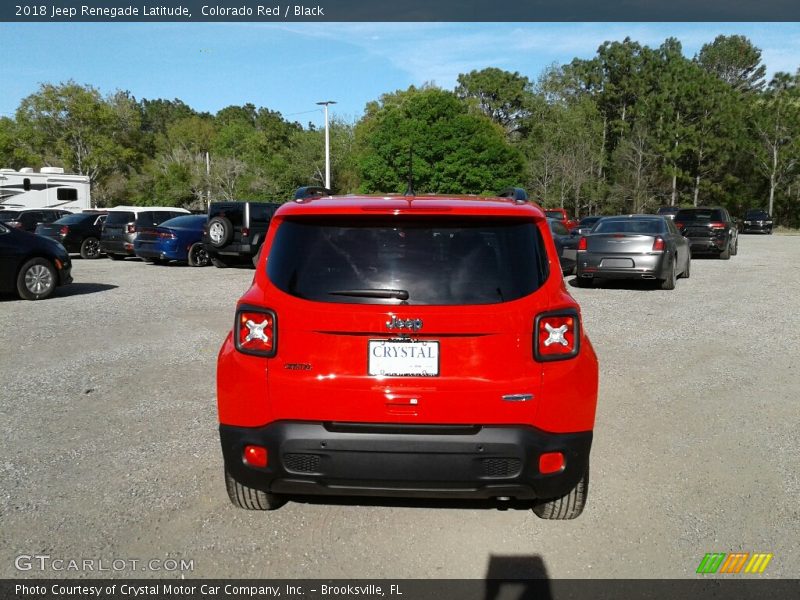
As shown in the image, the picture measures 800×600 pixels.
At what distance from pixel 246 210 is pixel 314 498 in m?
16.9

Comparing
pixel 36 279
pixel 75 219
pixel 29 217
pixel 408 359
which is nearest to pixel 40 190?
pixel 29 217

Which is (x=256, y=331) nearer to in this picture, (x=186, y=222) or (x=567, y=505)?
(x=567, y=505)

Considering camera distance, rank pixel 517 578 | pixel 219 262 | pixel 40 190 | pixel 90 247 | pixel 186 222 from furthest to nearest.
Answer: pixel 40 190, pixel 90 247, pixel 186 222, pixel 219 262, pixel 517 578

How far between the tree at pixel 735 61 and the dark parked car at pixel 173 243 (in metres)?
86.8

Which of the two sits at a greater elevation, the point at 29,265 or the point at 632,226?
the point at 632,226

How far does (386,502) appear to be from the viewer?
4.20 metres

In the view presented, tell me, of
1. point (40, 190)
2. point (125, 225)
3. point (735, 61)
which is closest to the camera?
point (125, 225)

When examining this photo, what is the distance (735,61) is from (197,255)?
9071cm

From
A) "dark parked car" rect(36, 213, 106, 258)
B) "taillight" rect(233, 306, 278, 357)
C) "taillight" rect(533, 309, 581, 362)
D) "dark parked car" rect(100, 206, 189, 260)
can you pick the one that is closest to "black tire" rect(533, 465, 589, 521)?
"taillight" rect(533, 309, 581, 362)

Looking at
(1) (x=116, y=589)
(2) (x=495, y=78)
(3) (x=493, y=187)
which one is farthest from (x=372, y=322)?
(2) (x=495, y=78)

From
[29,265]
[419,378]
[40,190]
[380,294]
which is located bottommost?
[29,265]

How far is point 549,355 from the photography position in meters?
3.46

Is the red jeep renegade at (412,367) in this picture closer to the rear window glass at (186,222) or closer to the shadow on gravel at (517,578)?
the shadow on gravel at (517,578)

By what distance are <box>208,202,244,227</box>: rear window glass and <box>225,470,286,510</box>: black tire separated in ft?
57.1
